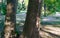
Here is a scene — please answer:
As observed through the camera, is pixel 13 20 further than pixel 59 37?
No

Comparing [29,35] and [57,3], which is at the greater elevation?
[57,3]

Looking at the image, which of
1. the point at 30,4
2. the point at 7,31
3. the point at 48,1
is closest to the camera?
the point at 30,4

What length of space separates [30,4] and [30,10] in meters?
0.21

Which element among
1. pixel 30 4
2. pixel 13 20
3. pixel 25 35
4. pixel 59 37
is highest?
pixel 30 4

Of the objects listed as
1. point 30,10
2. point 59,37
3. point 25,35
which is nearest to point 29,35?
point 25,35

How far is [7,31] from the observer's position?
736cm

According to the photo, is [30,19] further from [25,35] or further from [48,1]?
[48,1]

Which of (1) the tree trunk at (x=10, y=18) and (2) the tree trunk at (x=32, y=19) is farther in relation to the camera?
(1) the tree trunk at (x=10, y=18)

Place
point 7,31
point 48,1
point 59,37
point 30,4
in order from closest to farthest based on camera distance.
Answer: point 30,4
point 7,31
point 59,37
point 48,1

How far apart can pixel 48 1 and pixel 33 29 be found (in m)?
9.22

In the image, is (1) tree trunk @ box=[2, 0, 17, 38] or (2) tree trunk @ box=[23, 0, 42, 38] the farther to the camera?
(1) tree trunk @ box=[2, 0, 17, 38]

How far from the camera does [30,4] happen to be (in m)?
6.51

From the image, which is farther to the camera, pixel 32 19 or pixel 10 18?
pixel 10 18

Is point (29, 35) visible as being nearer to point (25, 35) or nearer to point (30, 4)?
point (25, 35)
